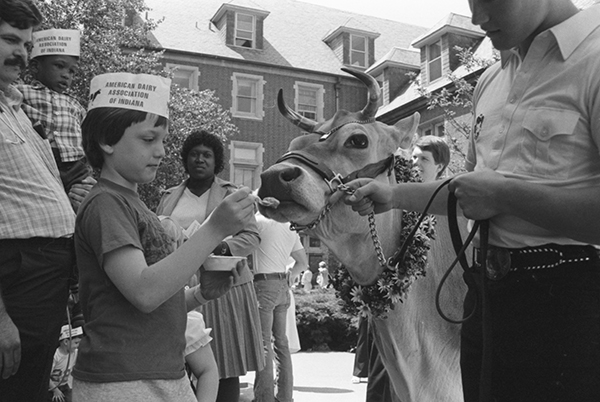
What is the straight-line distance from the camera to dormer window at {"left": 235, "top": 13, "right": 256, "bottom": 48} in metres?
31.5

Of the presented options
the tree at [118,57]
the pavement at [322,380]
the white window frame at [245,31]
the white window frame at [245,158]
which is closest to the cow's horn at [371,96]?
the pavement at [322,380]

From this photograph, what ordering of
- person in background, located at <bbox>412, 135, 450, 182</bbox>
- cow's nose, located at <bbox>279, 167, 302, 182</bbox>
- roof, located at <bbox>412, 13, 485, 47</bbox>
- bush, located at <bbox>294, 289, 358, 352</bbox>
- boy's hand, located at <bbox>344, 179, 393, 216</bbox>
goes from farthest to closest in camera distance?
roof, located at <bbox>412, 13, 485, 47</bbox>
bush, located at <bbox>294, 289, 358, 352</bbox>
person in background, located at <bbox>412, 135, 450, 182</bbox>
cow's nose, located at <bbox>279, 167, 302, 182</bbox>
boy's hand, located at <bbox>344, 179, 393, 216</bbox>

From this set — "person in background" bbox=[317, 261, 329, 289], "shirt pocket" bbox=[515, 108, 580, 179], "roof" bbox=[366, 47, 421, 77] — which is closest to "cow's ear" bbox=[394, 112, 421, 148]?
"shirt pocket" bbox=[515, 108, 580, 179]

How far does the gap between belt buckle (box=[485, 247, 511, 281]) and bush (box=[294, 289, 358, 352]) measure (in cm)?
1216

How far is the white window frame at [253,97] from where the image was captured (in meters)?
30.2

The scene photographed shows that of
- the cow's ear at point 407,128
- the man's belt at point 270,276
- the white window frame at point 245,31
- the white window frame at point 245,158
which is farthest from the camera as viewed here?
the white window frame at point 245,31

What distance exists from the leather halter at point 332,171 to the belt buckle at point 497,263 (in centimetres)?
135

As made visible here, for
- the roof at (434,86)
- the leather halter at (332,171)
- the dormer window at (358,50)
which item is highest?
the dormer window at (358,50)

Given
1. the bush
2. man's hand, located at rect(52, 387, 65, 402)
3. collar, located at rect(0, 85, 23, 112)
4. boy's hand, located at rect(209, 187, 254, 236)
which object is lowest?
the bush

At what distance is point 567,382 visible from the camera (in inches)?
74.8

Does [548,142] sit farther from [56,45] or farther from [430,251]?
[56,45]

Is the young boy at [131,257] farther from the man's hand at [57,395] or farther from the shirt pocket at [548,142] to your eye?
the man's hand at [57,395]

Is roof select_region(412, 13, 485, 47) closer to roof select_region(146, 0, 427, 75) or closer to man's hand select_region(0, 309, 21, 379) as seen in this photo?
roof select_region(146, 0, 427, 75)

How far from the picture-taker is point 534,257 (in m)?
1.99
